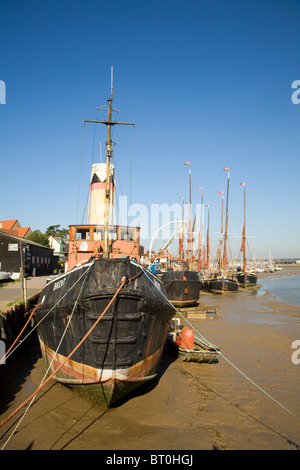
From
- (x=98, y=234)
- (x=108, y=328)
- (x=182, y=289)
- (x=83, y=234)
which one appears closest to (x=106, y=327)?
(x=108, y=328)

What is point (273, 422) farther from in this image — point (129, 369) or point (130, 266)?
point (130, 266)

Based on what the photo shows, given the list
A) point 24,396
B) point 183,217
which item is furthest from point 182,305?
point 183,217

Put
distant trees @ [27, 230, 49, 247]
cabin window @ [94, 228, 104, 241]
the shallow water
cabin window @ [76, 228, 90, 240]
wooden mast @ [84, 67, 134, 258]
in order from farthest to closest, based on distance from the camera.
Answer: distant trees @ [27, 230, 49, 247] → the shallow water → cabin window @ [76, 228, 90, 240] → cabin window @ [94, 228, 104, 241] → wooden mast @ [84, 67, 134, 258]

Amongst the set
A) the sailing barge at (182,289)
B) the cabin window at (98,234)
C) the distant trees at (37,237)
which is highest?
the distant trees at (37,237)

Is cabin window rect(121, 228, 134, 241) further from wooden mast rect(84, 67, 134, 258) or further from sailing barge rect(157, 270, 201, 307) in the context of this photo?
sailing barge rect(157, 270, 201, 307)

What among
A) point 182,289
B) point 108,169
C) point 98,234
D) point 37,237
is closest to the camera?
point 108,169

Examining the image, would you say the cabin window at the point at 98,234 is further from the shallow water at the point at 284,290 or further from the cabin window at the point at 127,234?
the shallow water at the point at 284,290

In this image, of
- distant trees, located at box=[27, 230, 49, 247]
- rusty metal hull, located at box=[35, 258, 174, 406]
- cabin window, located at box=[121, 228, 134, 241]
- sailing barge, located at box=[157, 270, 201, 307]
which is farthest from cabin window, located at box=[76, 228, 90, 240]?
distant trees, located at box=[27, 230, 49, 247]

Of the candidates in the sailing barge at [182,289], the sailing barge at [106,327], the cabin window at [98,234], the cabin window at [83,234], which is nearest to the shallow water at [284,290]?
the sailing barge at [182,289]

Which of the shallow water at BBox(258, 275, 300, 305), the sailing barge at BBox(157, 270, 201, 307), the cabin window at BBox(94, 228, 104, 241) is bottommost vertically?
the shallow water at BBox(258, 275, 300, 305)

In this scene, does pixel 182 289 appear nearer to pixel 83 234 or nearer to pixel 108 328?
pixel 83 234

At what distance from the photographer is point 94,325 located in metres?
6.58

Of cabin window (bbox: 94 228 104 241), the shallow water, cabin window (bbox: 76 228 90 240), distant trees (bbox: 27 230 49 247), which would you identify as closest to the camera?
cabin window (bbox: 94 228 104 241)
